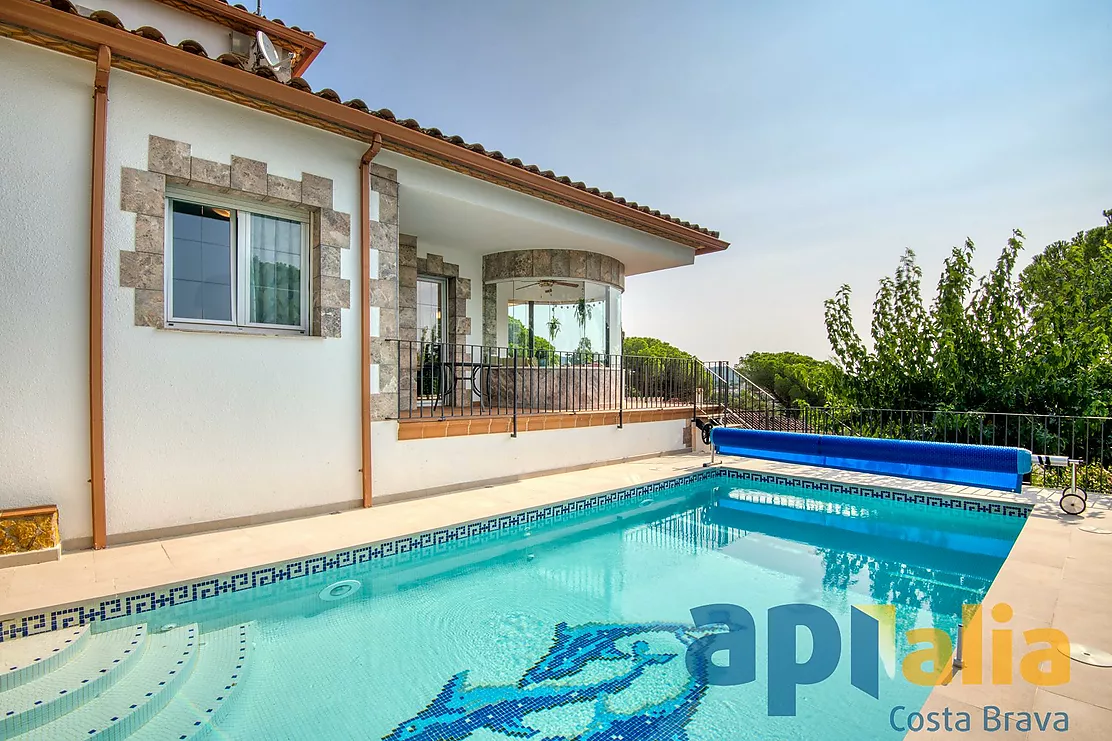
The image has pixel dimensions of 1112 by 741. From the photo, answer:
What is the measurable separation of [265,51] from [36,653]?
8.45 metres

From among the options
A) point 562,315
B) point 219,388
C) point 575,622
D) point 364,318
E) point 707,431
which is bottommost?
point 575,622

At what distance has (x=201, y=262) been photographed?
5.71 meters

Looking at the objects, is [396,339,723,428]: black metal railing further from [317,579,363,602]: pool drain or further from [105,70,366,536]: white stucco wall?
[317,579,363,602]: pool drain

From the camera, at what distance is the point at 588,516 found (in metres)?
7.16

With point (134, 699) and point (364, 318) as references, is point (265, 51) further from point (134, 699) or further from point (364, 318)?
point (134, 699)

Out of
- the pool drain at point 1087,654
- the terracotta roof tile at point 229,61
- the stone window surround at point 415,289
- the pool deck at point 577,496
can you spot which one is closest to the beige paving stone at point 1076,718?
the pool deck at point 577,496

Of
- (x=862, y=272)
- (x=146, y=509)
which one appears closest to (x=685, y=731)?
(x=146, y=509)

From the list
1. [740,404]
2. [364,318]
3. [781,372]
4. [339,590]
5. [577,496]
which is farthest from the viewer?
[781,372]

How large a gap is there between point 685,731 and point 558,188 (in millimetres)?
7278

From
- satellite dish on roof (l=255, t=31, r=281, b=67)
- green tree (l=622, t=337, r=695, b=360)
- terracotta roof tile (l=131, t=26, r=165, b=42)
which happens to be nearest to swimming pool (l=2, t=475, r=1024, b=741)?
terracotta roof tile (l=131, t=26, r=165, b=42)

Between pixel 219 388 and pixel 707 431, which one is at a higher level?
pixel 219 388

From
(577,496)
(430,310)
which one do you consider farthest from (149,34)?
(577,496)

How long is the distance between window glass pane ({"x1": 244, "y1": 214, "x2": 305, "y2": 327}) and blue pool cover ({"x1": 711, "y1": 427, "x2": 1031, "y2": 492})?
750 cm

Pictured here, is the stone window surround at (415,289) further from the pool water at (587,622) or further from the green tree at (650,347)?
the green tree at (650,347)
